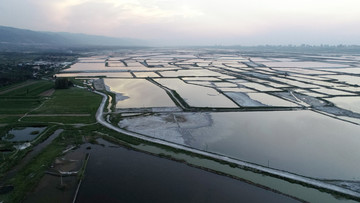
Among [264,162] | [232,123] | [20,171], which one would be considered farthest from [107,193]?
[232,123]

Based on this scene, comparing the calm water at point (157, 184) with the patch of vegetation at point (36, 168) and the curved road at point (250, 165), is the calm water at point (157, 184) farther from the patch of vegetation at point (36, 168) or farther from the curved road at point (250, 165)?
the patch of vegetation at point (36, 168)

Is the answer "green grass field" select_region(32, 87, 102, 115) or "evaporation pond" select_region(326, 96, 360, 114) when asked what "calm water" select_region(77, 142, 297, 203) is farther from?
"evaporation pond" select_region(326, 96, 360, 114)

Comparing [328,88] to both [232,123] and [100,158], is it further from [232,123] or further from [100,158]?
[100,158]

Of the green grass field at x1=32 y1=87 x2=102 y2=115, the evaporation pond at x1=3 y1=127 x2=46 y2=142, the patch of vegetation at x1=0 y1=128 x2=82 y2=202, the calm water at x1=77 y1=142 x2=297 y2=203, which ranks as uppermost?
the green grass field at x1=32 y1=87 x2=102 y2=115

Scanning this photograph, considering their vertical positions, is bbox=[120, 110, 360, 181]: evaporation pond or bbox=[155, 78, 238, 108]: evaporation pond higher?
bbox=[155, 78, 238, 108]: evaporation pond

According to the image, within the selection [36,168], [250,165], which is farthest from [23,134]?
[250,165]

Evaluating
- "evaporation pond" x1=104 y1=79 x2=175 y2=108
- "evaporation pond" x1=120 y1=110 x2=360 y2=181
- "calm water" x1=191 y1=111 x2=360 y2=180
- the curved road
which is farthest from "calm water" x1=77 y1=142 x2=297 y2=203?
"evaporation pond" x1=104 y1=79 x2=175 y2=108

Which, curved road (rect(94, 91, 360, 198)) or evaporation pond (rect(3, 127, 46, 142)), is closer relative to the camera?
curved road (rect(94, 91, 360, 198))

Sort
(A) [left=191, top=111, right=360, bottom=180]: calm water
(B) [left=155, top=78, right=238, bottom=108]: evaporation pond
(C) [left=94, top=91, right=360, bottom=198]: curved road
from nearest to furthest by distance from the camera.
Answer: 1. (C) [left=94, top=91, right=360, bottom=198]: curved road
2. (A) [left=191, top=111, right=360, bottom=180]: calm water
3. (B) [left=155, top=78, right=238, bottom=108]: evaporation pond
